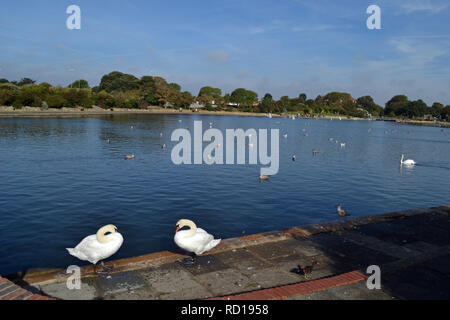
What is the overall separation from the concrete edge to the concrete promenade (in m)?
0.03

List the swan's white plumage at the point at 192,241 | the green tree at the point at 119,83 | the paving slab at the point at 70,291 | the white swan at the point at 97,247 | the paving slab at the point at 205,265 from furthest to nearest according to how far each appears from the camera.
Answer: the green tree at the point at 119,83
the swan's white plumage at the point at 192,241
the paving slab at the point at 205,265
the white swan at the point at 97,247
the paving slab at the point at 70,291

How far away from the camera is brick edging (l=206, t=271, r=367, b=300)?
23.1ft

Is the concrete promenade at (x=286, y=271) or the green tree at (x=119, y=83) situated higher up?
the green tree at (x=119, y=83)

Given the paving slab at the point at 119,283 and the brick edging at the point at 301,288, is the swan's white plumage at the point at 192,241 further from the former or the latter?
the brick edging at the point at 301,288

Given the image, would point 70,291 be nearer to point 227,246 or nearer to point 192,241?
point 192,241

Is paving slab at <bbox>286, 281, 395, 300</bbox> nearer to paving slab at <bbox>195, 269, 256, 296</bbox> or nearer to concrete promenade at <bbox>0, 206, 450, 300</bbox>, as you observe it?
concrete promenade at <bbox>0, 206, 450, 300</bbox>

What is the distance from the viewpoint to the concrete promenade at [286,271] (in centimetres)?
742

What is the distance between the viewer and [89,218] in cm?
1622

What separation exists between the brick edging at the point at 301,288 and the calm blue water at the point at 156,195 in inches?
269

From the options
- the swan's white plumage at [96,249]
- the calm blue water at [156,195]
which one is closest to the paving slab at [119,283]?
the swan's white plumage at [96,249]

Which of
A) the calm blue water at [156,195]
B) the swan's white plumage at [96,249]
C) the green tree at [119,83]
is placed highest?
the green tree at [119,83]

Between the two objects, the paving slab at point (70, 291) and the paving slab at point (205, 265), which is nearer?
the paving slab at point (70, 291)

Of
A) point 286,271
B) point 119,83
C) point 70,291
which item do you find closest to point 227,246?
point 286,271
